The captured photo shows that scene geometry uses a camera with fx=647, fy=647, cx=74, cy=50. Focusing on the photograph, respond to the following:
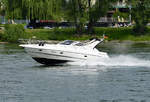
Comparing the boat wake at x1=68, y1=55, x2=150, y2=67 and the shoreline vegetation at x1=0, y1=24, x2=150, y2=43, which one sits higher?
the boat wake at x1=68, y1=55, x2=150, y2=67

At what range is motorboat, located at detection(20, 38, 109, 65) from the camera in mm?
50344

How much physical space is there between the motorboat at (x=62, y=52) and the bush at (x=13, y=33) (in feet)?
136

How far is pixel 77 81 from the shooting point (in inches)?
1641

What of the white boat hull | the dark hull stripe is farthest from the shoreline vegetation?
the white boat hull

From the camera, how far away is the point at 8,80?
42.0 m

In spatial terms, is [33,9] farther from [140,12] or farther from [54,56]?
[54,56]

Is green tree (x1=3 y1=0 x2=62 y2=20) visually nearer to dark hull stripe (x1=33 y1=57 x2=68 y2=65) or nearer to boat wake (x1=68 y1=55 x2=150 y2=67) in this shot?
boat wake (x1=68 y1=55 x2=150 y2=67)

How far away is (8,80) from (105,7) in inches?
2287

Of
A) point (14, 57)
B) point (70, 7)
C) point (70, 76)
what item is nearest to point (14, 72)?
point (70, 76)

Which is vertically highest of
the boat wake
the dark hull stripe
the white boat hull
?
the white boat hull

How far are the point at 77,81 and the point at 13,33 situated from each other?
51.4 metres

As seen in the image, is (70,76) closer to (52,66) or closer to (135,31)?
(52,66)

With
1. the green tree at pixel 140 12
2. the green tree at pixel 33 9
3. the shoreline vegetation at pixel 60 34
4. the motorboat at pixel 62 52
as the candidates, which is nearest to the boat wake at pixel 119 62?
the motorboat at pixel 62 52

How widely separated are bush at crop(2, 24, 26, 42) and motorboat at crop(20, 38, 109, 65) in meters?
41.6
